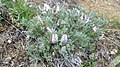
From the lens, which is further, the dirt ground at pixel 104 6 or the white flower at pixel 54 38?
the dirt ground at pixel 104 6

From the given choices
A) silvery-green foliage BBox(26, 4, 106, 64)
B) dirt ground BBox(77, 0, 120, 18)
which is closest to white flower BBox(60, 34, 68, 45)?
silvery-green foliage BBox(26, 4, 106, 64)

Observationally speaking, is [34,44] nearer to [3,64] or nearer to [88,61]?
[3,64]

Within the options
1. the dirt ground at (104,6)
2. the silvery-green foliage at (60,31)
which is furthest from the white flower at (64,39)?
the dirt ground at (104,6)

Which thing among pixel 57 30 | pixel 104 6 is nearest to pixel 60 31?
pixel 57 30

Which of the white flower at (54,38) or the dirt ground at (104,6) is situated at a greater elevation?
the white flower at (54,38)

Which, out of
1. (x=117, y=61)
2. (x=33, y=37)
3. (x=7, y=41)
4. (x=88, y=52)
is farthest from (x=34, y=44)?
(x=117, y=61)

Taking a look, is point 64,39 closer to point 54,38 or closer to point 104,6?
point 54,38

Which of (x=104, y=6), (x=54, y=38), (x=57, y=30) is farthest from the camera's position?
(x=104, y=6)

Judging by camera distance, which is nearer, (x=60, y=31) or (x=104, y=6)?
(x=60, y=31)

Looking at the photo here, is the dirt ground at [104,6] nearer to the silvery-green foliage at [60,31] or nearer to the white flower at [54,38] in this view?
the silvery-green foliage at [60,31]
